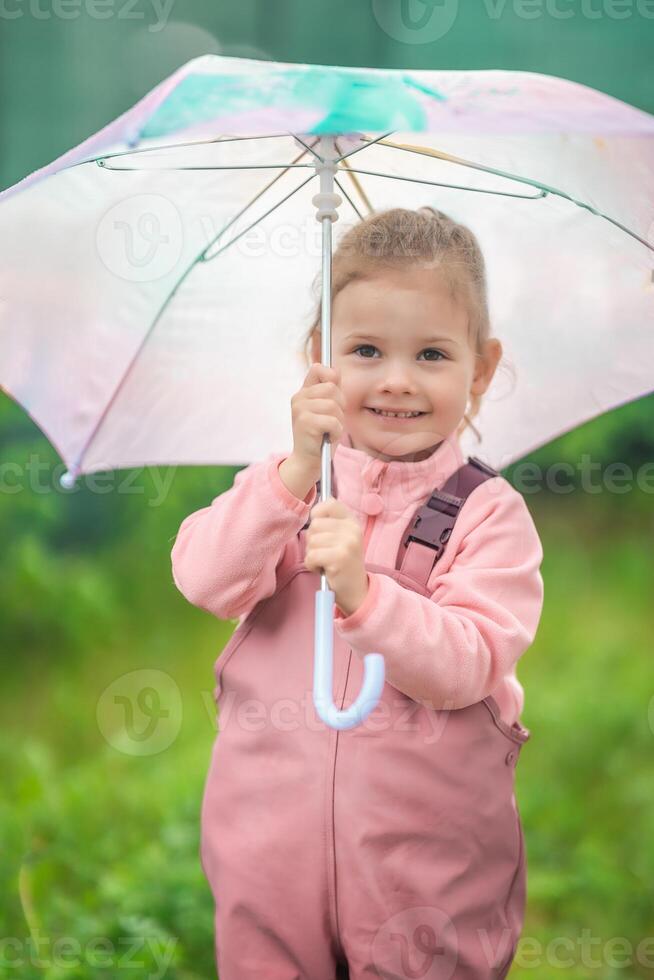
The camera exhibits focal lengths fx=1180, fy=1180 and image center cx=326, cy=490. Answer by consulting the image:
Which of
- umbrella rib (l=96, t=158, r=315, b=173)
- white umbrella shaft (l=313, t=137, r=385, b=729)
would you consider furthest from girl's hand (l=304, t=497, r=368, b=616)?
umbrella rib (l=96, t=158, r=315, b=173)

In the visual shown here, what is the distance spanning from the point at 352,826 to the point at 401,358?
70 cm

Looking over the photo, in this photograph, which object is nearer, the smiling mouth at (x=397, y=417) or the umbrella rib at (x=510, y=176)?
the umbrella rib at (x=510, y=176)

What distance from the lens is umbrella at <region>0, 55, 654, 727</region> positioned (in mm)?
1774

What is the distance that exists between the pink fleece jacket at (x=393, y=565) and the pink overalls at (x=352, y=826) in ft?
0.19

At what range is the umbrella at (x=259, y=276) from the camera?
177 cm

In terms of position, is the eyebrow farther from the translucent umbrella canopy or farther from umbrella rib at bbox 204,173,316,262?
umbrella rib at bbox 204,173,316,262

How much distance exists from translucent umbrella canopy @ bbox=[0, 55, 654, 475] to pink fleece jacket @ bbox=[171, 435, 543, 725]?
33 cm

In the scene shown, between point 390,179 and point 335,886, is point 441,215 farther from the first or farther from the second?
point 335,886

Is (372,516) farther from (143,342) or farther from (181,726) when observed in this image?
(181,726)

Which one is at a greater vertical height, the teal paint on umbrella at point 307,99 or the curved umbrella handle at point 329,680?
the teal paint on umbrella at point 307,99

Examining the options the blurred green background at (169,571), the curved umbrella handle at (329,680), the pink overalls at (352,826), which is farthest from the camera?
the blurred green background at (169,571)

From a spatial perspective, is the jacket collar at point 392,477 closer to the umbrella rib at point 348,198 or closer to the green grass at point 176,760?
the umbrella rib at point 348,198

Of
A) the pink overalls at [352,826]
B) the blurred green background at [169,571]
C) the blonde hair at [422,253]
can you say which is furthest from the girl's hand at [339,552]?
the blurred green background at [169,571]

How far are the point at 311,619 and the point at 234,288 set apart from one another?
0.66m
